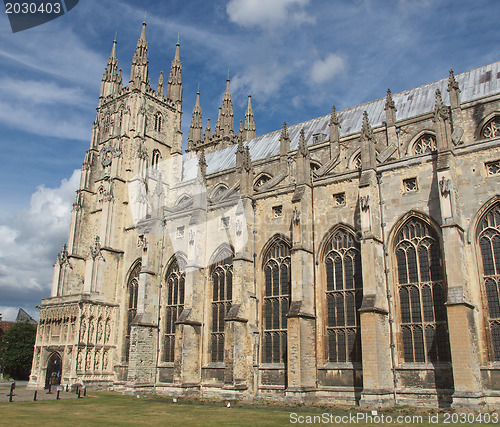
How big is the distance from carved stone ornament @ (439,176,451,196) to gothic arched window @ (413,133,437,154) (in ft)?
32.3

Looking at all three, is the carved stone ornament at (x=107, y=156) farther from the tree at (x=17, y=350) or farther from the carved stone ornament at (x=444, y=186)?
the carved stone ornament at (x=444, y=186)

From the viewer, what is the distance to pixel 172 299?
105ft

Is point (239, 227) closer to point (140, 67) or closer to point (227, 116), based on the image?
point (140, 67)

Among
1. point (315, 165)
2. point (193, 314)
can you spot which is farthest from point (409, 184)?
point (193, 314)

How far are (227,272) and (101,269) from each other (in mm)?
13359

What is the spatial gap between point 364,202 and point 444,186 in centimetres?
372

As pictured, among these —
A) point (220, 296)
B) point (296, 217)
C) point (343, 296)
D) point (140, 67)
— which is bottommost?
point (343, 296)

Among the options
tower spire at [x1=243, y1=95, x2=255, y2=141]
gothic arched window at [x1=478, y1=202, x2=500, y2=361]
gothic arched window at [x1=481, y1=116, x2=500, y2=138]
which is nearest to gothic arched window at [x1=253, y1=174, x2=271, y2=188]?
gothic arched window at [x1=481, y1=116, x2=500, y2=138]

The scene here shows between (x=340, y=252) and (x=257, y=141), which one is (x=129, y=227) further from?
(x=340, y=252)

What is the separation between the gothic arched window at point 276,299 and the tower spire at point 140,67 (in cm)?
2786

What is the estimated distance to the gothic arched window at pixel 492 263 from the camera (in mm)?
19562

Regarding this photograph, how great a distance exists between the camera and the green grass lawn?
15.9 metres

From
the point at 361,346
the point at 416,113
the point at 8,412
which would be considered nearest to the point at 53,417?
the point at 8,412

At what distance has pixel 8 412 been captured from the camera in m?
18.5
